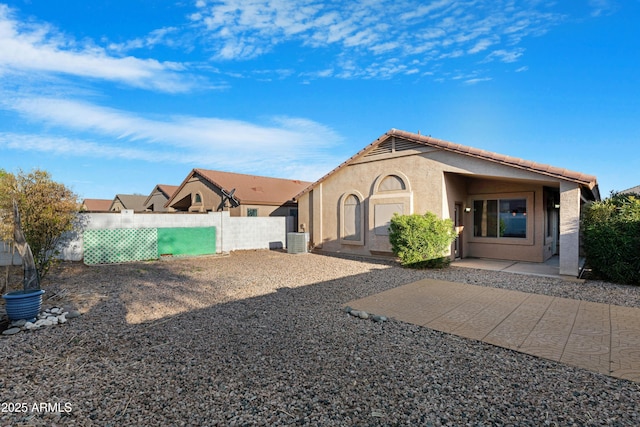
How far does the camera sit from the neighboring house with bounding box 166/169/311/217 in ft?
71.7

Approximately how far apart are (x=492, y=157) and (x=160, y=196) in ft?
97.8

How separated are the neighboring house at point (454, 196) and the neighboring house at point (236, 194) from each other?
26.4 feet

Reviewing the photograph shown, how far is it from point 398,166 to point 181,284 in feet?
30.9

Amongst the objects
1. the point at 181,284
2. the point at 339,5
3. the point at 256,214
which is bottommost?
the point at 181,284

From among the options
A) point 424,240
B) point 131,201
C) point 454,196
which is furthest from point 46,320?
point 131,201

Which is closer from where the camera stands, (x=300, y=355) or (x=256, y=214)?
(x=300, y=355)

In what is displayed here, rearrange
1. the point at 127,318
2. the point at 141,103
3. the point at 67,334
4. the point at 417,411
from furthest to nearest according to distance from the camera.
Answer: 1. the point at 141,103
2. the point at 127,318
3. the point at 67,334
4. the point at 417,411

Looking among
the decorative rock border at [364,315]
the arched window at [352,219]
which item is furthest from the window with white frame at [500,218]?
the decorative rock border at [364,315]

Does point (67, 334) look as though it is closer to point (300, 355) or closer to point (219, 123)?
point (300, 355)

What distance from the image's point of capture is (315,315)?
602cm

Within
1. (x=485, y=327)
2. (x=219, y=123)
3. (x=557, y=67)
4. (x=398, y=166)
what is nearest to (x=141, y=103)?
(x=219, y=123)

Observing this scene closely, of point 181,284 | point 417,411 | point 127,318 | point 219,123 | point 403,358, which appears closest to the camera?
point 417,411

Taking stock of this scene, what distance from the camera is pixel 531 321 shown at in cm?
565

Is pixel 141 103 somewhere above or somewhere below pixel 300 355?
above
